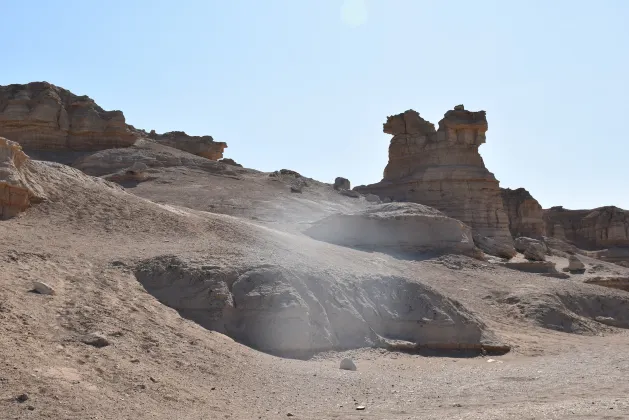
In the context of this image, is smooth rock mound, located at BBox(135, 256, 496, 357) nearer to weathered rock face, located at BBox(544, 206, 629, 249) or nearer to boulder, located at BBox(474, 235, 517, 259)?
boulder, located at BBox(474, 235, 517, 259)

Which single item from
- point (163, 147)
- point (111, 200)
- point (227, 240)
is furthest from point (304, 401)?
point (163, 147)

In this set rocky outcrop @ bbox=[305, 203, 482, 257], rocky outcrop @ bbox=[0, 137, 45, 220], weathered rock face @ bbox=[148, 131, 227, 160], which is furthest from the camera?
weathered rock face @ bbox=[148, 131, 227, 160]

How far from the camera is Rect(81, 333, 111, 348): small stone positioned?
7103mm

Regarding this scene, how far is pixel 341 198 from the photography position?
28.9m

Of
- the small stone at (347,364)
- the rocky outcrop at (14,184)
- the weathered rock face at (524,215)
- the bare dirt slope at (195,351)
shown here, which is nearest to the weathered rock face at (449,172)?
the weathered rock face at (524,215)

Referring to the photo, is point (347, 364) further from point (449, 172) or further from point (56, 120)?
point (56, 120)

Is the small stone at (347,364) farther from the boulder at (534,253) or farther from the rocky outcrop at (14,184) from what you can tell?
the boulder at (534,253)

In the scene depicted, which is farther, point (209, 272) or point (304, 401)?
point (209, 272)

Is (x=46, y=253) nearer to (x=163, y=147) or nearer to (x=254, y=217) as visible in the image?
(x=254, y=217)

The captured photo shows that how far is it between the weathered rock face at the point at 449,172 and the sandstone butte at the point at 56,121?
12919mm

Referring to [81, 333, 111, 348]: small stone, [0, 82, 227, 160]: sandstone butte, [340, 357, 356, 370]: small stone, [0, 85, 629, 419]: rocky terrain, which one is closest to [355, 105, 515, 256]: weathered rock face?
[0, 85, 629, 419]: rocky terrain

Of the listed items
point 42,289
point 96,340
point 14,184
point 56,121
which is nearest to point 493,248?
point 14,184

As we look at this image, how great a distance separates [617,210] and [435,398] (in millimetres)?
39231

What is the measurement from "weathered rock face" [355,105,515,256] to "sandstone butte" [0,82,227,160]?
12.9 metres
